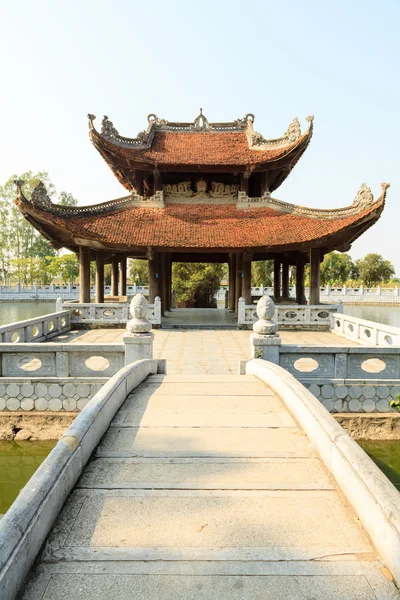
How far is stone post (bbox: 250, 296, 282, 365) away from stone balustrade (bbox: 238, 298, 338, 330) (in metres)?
8.29

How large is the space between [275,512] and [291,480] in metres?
0.51

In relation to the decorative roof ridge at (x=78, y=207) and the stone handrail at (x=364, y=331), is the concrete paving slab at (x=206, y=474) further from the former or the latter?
the decorative roof ridge at (x=78, y=207)

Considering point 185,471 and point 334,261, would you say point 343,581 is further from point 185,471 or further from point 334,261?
point 334,261

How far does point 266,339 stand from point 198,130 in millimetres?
17314

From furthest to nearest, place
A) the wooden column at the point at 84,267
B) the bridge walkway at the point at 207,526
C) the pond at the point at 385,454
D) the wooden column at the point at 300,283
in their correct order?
the wooden column at the point at 300,283
the wooden column at the point at 84,267
the pond at the point at 385,454
the bridge walkway at the point at 207,526

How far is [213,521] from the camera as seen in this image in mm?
2758

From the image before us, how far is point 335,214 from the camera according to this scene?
1619 cm

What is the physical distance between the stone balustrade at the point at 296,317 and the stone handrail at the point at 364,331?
41cm

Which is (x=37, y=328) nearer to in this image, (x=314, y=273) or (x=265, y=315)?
(x=265, y=315)

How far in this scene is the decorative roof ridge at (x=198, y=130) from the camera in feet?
59.5

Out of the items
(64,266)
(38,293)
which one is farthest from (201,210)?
(64,266)

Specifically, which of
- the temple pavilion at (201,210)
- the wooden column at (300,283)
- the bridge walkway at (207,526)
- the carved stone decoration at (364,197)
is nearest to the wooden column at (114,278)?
the temple pavilion at (201,210)

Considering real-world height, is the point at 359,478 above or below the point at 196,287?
below

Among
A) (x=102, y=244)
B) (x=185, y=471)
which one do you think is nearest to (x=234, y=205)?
(x=102, y=244)
